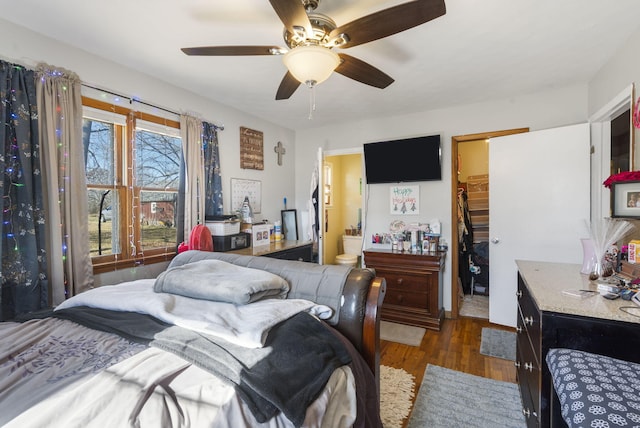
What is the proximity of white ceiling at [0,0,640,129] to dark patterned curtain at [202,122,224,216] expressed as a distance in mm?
394

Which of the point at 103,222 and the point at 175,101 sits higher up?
the point at 175,101

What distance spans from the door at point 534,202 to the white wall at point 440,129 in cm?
30

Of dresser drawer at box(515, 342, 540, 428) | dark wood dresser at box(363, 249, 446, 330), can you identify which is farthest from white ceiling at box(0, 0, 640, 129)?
dresser drawer at box(515, 342, 540, 428)

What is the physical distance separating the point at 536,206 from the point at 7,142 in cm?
411

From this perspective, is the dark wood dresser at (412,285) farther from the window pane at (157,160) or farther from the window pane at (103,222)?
the window pane at (103,222)

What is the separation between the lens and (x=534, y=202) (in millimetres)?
2791

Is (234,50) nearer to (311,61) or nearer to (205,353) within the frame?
(311,61)

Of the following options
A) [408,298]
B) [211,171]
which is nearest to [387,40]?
[211,171]

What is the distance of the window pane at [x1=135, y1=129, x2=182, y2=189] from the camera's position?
248 cm

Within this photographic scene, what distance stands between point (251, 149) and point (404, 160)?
1.86m

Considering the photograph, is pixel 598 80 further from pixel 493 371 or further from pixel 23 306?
pixel 23 306

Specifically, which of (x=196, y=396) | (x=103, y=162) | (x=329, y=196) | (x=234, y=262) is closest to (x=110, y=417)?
(x=196, y=396)

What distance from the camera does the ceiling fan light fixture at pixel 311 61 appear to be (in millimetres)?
1444

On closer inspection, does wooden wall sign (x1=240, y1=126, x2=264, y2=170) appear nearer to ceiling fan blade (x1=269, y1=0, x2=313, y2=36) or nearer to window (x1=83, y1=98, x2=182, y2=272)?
window (x1=83, y1=98, x2=182, y2=272)
